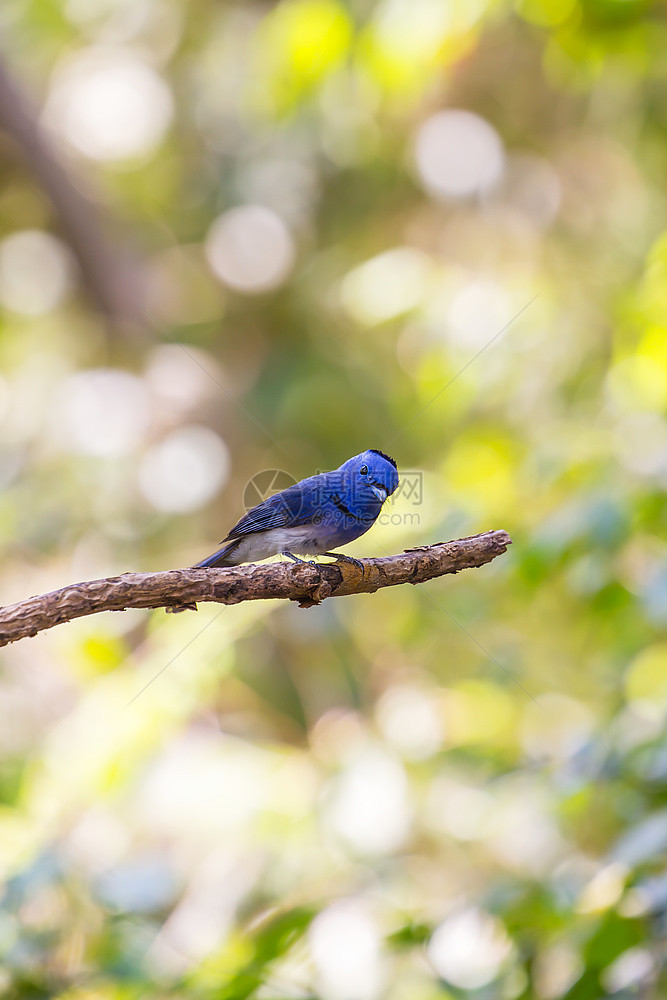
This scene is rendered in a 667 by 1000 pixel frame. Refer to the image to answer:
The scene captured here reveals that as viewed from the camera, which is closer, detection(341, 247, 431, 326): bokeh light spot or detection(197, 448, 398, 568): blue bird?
detection(197, 448, 398, 568): blue bird

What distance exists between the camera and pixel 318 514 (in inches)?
103

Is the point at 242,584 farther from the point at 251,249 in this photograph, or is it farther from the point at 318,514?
the point at 251,249

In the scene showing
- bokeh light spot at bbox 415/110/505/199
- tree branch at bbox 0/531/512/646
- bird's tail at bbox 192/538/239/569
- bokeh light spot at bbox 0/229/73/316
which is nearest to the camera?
tree branch at bbox 0/531/512/646

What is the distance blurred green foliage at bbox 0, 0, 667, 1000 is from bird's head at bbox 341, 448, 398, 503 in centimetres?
13

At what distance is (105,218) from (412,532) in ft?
19.7

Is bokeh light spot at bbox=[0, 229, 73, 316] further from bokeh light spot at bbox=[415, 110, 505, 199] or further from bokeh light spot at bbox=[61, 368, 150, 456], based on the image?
bokeh light spot at bbox=[415, 110, 505, 199]

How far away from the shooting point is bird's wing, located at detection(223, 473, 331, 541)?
2637mm

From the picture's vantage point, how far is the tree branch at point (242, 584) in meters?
2.02

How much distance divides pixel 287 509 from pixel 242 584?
55cm

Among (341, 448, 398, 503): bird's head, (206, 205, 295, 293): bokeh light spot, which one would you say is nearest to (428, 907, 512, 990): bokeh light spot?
(341, 448, 398, 503): bird's head

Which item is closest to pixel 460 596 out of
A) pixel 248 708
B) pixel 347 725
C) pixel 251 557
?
pixel 347 725

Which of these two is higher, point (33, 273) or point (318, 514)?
point (33, 273)

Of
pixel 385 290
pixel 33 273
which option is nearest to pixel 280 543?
pixel 385 290

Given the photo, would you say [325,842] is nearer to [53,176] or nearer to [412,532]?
[412,532]
